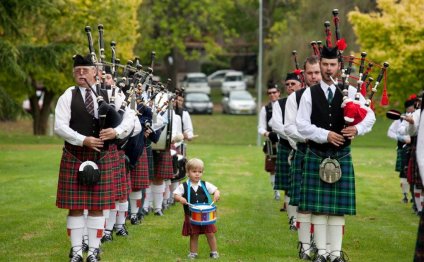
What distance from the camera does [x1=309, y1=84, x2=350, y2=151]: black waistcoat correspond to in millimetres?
7672

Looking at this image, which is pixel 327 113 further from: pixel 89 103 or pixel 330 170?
pixel 89 103

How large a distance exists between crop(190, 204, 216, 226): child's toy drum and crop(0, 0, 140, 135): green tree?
11696 mm

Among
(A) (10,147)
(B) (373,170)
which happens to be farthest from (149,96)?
(A) (10,147)

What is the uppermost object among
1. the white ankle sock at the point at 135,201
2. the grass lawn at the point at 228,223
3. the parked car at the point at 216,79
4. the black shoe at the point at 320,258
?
the black shoe at the point at 320,258

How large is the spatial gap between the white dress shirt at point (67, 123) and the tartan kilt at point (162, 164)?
3.80m

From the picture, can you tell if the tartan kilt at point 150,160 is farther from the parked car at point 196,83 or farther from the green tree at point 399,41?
the parked car at point 196,83

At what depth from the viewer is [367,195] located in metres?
15.0

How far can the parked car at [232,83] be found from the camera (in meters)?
51.2

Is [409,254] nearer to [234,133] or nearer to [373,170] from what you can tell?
[373,170]

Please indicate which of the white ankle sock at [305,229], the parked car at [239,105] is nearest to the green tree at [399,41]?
the parked car at [239,105]

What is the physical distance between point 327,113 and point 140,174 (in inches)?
131

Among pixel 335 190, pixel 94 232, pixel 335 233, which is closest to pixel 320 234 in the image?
pixel 335 233

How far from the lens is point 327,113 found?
25.2 ft

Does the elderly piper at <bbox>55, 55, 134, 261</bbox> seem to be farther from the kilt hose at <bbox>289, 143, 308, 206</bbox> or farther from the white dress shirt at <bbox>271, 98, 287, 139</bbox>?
the white dress shirt at <bbox>271, 98, 287, 139</bbox>
